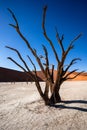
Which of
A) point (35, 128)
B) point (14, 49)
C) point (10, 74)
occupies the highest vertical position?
point (10, 74)

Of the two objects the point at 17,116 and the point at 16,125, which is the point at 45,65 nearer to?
the point at 17,116

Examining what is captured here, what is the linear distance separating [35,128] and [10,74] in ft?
154

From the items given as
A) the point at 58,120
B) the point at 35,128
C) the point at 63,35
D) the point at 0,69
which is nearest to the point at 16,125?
the point at 35,128

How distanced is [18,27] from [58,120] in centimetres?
344

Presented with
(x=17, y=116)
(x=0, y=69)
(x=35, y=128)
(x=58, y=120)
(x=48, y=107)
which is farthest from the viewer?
(x=0, y=69)

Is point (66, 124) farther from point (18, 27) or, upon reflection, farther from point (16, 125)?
point (18, 27)

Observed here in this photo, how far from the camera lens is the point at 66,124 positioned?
4086mm

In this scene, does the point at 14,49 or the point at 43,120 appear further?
the point at 14,49

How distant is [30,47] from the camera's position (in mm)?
6195

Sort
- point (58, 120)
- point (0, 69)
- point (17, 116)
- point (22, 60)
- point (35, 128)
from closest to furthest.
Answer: point (35, 128)
point (58, 120)
point (17, 116)
point (22, 60)
point (0, 69)

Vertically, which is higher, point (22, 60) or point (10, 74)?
point (10, 74)

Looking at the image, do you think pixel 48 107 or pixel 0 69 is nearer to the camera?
pixel 48 107

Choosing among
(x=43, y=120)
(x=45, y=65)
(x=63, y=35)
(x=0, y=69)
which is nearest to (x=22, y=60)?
(x=45, y=65)

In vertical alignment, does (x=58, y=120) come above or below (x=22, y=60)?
below
